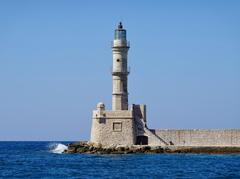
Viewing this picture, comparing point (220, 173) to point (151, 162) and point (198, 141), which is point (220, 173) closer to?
point (151, 162)

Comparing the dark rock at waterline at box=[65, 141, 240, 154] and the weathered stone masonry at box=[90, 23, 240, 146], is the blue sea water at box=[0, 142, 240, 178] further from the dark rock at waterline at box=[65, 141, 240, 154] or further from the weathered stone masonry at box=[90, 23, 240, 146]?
the weathered stone masonry at box=[90, 23, 240, 146]

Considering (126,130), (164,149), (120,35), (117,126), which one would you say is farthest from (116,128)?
(120,35)

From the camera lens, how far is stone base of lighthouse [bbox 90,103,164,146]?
175 ft

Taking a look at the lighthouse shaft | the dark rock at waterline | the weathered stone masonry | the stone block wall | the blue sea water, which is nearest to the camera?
the blue sea water

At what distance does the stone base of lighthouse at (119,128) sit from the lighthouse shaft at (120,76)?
1.17 meters

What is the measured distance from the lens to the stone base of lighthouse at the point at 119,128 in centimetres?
5334

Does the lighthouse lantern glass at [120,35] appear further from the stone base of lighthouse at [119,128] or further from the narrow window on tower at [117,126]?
the narrow window on tower at [117,126]

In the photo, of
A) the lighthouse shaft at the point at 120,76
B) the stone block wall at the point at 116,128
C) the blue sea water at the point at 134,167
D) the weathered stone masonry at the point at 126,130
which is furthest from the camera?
the lighthouse shaft at the point at 120,76

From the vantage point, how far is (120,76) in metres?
54.6

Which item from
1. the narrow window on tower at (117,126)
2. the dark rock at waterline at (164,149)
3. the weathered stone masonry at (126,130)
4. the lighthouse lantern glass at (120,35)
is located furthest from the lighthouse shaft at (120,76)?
the dark rock at waterline at (164,149)

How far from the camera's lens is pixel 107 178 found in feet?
118

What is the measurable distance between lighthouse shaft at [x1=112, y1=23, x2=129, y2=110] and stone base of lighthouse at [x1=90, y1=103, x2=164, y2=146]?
117 cm

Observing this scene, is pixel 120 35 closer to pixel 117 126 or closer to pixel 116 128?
pixel 117 126

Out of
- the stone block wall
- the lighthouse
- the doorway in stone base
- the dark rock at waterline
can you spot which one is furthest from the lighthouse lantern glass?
the dark rock at waterline
